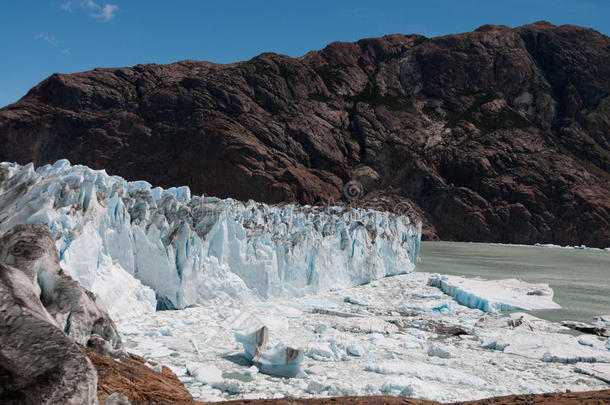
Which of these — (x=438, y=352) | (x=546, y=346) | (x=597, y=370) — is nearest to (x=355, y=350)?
(x=438, y=352)

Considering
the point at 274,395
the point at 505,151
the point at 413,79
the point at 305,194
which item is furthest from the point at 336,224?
the point at 413,79

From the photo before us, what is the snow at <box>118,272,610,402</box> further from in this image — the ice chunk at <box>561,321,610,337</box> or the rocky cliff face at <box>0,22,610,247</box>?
the rocky cliff face at <box>0,22,610,247</box>

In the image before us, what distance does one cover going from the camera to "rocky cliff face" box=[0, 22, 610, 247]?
5978 centimetres

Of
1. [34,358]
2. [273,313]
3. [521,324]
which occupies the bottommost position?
[273,313]

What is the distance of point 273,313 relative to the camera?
10891 mm

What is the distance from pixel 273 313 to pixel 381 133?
6227 centimetres

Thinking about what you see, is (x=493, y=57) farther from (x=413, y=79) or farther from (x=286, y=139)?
(x=286, y=139)

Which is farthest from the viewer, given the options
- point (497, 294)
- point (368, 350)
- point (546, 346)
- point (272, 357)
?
point (497, 294)

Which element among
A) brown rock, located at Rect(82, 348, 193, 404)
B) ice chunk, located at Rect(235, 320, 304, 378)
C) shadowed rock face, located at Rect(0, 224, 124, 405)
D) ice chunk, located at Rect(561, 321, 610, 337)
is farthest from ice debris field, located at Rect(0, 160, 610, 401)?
shadowed rock face, located at Rect(0, 224, 124, 405)

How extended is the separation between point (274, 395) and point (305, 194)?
52611 millimetres

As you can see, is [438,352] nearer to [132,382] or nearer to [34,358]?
[132,382]

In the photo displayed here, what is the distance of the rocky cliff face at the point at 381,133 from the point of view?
5978 centimetres

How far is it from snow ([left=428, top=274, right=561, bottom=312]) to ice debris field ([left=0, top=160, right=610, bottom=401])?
72 mm

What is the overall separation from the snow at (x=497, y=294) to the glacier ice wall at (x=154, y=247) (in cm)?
384
